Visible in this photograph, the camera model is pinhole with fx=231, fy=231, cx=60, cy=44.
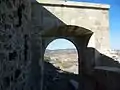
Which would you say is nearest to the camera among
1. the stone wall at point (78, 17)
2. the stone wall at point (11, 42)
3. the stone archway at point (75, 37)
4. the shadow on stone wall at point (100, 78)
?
the stone wall at point (11, 42)

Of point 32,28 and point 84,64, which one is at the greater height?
point 32,28

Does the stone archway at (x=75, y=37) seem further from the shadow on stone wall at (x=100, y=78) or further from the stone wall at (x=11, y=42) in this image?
the stone wall at (x=11, y=42)

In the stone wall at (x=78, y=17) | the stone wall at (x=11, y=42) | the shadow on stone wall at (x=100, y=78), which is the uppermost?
the stone wall at (x=78, y=17)

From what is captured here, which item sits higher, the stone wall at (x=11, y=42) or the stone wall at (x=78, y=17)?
the stone wall at (x=78, y=17)

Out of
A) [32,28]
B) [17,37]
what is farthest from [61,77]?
[17,37]

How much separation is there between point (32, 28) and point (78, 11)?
1.44 meters

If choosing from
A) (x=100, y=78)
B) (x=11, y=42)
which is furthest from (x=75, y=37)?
(x=11, y=42)

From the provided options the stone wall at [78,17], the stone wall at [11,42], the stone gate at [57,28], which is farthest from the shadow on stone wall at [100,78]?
the stone wall at [11,42]

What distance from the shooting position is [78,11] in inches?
251

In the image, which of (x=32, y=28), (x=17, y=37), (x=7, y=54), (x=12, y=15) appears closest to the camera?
(x=7, y=54)

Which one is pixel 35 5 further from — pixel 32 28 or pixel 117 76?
pixel 117 76

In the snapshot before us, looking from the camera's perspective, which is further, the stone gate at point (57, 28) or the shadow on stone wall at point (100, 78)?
the shadow on stone wall at point (100, 78)

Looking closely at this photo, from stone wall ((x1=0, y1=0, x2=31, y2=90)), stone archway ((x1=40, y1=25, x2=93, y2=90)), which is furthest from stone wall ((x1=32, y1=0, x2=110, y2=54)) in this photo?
stone wall ((x1=0, y1=0, x2=31, y2=90))

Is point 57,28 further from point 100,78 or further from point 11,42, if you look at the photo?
point 11,42
